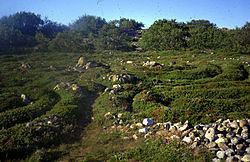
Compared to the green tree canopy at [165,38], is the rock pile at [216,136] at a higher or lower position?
lower

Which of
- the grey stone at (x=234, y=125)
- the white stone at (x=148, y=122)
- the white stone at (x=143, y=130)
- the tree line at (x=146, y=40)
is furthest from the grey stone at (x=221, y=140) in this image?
the tree line at (x=146, y=40)

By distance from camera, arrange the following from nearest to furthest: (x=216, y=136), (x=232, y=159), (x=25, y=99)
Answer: (x=232, y=159) → (x=216, y=136) → (x=25, y=99)

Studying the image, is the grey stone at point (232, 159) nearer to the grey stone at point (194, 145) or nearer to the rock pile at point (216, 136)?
the rock pile at point (216, 136)

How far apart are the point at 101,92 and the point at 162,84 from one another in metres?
10.1

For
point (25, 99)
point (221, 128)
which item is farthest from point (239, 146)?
point (25, 99)

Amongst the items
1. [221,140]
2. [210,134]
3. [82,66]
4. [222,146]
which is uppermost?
[82,66]

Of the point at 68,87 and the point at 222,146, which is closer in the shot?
the point at 222,146

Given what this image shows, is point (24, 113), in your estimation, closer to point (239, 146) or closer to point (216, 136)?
point (216, 136)

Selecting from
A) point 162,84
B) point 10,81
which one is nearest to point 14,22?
point 10,81

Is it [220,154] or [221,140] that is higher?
[221,140]

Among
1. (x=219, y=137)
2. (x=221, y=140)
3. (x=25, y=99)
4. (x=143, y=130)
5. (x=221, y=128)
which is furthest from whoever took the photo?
(x=25, y=99)

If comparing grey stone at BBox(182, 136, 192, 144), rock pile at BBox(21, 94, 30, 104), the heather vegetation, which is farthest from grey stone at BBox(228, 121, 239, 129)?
rock pile at BBox(21, 94, 30, 104)

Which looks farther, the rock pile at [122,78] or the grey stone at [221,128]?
the rock pile at [122,78]

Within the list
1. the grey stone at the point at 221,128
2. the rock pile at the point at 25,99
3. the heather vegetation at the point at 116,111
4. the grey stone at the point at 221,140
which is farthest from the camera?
the rock pile at the point at 25,99
